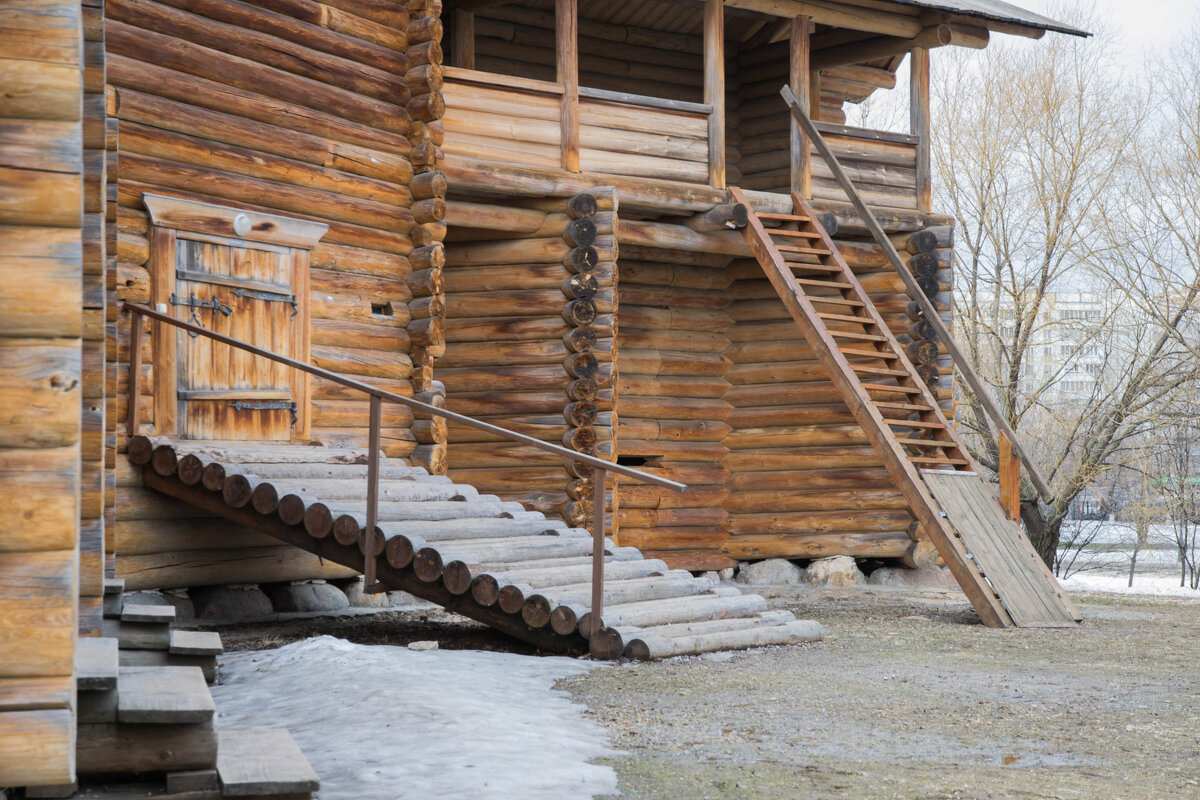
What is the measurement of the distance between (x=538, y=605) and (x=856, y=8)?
29.1 feet

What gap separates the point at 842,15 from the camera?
13.4 m

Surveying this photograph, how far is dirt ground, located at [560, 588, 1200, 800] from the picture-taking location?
4477 millimetres

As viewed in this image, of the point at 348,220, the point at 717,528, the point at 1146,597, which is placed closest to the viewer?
the point at 348,220

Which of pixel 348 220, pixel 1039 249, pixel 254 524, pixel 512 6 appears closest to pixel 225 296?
→ pixel 348 220

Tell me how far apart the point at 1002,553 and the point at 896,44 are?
6.88 m

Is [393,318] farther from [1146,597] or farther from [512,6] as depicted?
[1146,597]

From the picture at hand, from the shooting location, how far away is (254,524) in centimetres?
812

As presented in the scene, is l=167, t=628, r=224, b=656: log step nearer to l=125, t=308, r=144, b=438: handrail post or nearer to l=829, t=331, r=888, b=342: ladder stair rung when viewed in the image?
l=125, t=308, r=144, b=438: handrail post

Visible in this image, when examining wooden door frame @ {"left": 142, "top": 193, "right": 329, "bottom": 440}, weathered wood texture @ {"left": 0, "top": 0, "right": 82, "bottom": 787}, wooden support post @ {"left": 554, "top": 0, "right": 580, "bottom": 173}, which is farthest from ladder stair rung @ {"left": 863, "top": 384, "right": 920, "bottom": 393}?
weathered wood texture @ {"left": 0, "top": 0, "right": 82, "bottom": 787}

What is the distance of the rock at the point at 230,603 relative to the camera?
9297 mm

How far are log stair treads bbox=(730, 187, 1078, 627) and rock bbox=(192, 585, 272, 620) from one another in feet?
16.9

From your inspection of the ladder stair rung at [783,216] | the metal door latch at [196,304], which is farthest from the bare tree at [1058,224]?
the metal door latch at [196,304]

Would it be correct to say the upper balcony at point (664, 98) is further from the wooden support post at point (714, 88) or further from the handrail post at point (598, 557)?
the handrail post at point (598, 557)

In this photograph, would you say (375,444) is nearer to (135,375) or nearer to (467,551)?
(467,551)
